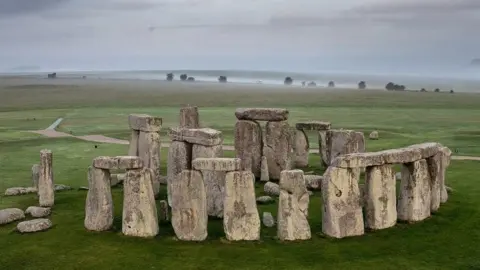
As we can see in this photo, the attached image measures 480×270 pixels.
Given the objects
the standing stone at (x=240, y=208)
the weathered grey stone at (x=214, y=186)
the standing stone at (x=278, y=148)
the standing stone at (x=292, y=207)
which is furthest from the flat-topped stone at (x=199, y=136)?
the standing stone at (x=278, y=148)

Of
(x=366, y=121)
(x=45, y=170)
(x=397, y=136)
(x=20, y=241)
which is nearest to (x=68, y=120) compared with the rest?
(x=366, y=121)

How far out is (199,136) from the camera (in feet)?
69.1

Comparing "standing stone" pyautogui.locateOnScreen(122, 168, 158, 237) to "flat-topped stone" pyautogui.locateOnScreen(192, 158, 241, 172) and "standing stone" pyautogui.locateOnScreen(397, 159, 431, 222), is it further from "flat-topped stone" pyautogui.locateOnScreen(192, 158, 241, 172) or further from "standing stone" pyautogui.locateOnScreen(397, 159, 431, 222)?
"standing stone" pyautogui.locateOnScreen(397, 159, 431, 222)

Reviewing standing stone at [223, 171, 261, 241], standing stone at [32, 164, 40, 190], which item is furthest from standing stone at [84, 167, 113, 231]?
standing stone at [32, 164, 40, 190]

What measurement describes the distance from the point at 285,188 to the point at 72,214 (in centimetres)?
795

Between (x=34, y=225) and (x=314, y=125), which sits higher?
(x=314, y=125)

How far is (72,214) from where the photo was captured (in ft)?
68.3

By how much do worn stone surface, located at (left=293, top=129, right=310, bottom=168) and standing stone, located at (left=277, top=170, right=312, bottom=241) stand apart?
12097 millimetres

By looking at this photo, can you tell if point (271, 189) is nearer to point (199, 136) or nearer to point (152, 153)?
point (199, 136)

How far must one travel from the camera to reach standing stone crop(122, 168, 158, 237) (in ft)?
59.0

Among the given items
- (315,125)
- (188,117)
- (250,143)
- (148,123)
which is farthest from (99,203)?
(315,125)

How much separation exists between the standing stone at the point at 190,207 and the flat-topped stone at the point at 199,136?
2.98 metres

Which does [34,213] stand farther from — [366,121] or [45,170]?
[366,121]

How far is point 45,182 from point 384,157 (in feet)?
39.6
